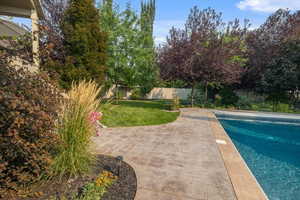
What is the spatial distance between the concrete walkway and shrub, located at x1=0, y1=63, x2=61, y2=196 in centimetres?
135

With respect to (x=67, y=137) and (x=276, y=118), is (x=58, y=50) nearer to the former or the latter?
(x=67, y=137)

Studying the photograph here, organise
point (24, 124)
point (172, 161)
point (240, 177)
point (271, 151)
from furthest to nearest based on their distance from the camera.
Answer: point (271, 151) → point (172, 161) → point (240, 177) → point (24, 124)

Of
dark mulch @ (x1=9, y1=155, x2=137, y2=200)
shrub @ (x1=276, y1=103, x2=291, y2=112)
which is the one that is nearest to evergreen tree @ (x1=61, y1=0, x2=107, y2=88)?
dark mulch @ (x1=9, y1=155, x2=137, y2=200)

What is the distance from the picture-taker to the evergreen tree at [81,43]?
750 cm

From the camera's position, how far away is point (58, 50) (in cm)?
778

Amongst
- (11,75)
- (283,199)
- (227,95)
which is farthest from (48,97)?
(227,95)

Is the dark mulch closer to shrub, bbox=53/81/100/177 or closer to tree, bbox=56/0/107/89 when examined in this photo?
shrub, bbox=53/81/100/177

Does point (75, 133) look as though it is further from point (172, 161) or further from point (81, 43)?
point (81, 43)

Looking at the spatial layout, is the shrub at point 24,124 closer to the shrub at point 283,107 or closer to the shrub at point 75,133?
the shrub at point 75,133

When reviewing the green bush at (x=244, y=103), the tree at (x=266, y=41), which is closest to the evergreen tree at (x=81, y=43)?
the green bush at (x=244, y=103)

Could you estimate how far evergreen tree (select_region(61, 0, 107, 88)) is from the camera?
24.6ft

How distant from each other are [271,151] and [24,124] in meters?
6.65

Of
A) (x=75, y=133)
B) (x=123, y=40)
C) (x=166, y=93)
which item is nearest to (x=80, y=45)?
(x=123, y=40)

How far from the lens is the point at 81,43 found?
7570mm
